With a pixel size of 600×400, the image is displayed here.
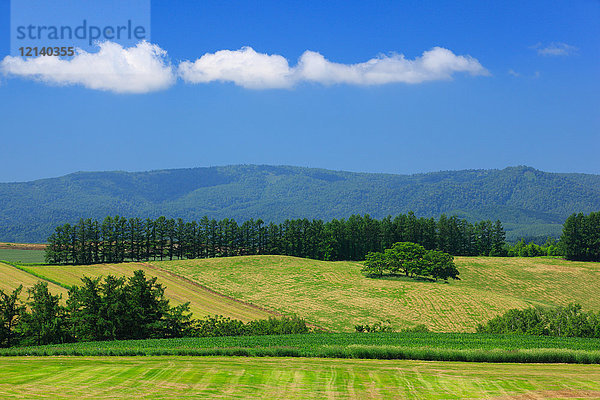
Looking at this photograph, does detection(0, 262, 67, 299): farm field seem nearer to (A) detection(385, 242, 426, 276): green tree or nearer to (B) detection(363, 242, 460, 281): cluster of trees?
(B) detection(363, 242, 460, 281): cluster of trees

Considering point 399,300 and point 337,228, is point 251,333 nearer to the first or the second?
point 399,300

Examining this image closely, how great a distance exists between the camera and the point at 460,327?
72.0m

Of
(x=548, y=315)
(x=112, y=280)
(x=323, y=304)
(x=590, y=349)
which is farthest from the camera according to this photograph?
(x=323, y=304)

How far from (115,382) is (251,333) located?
26.6 metres

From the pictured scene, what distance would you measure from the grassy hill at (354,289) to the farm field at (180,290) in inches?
6.7

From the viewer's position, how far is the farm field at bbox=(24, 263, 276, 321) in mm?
78312

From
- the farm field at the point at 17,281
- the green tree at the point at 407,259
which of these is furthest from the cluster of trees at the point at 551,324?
the farm field at the point at 17,281

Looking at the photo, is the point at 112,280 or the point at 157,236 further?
the point at 157,236

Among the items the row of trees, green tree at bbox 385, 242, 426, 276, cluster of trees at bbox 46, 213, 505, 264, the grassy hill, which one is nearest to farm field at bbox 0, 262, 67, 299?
the grassy hill

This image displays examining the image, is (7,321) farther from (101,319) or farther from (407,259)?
(407,259)

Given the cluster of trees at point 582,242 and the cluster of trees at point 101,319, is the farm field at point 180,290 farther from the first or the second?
the cluster of trees at point 582,242

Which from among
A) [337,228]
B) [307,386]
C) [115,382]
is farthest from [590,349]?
[337,228]

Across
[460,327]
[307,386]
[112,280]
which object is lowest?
[460,327]

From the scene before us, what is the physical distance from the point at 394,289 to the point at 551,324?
132ft
